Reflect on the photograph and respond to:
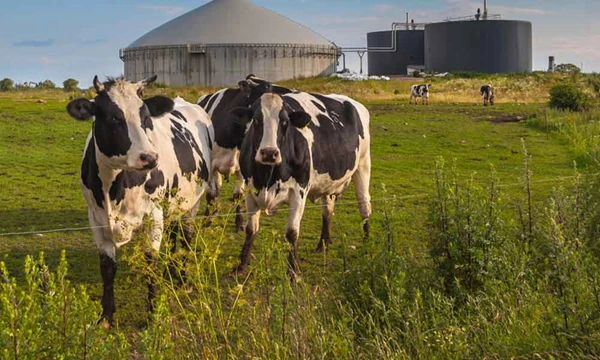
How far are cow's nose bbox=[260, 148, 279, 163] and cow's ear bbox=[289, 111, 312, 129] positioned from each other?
593 millimetres

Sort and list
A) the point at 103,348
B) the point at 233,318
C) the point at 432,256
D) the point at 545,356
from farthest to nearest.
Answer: the point at 432,256, the point at 233,318, the point at 545,356, the point at 103,348

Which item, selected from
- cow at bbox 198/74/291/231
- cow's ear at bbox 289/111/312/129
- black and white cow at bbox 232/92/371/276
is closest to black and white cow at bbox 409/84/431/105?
cow at bbox 198/74/291/231

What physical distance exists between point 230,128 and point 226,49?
47724mm

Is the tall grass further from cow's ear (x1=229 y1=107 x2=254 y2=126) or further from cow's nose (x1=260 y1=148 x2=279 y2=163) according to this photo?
cow's ear (x1=229 y1=107 x2=254 y2=126)

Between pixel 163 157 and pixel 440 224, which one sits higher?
pixel 163 157

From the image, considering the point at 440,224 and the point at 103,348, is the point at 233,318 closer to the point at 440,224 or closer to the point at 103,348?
the point at 103,348

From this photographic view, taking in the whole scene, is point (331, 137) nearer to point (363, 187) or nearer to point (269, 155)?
point (363, 187)

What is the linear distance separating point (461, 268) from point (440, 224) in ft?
1.38

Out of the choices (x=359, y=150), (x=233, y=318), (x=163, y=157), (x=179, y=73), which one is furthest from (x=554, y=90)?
(x=179, y=73)

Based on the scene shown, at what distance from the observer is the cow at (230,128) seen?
10.4 m

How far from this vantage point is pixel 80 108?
6828 millimetres

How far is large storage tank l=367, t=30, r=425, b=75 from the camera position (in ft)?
241

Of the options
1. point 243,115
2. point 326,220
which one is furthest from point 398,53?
point 243,115

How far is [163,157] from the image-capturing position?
7.68 metres
